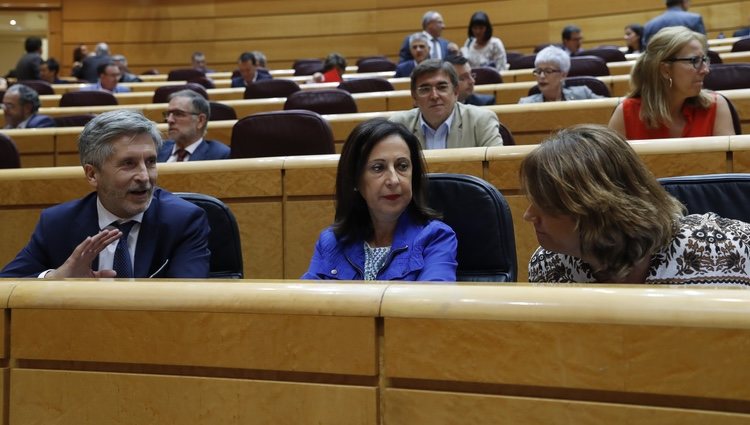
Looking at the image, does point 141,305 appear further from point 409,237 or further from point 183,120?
point 183,120

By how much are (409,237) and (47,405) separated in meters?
0.90

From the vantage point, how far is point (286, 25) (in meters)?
11.0

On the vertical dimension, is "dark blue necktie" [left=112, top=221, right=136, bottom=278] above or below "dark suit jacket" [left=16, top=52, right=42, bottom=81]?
below

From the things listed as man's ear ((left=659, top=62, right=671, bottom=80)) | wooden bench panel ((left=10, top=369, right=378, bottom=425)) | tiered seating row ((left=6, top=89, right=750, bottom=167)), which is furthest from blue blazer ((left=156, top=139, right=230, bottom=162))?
wooden bench panel ((left=10, top=369, right=378, bottom=425))

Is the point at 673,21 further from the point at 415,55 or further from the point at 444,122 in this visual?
the point at 444,122

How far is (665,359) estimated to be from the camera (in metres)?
0.88

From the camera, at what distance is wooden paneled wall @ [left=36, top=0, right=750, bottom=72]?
9.52 metres

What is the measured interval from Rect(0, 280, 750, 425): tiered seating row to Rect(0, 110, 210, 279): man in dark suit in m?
0.70

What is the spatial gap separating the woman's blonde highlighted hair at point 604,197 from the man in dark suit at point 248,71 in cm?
603

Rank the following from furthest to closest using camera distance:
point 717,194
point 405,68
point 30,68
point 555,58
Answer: point 30,68 → point 405,68 → point 555,58 → point 717,194

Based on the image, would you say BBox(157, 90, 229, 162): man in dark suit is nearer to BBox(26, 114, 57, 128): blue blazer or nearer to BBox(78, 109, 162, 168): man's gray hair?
BBox(26, 114, 57, 128): blue blazer

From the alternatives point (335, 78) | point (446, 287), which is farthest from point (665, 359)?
point (335, 78)

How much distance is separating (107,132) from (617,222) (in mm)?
1312

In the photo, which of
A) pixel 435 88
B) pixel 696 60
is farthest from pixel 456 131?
pixel 696 60
